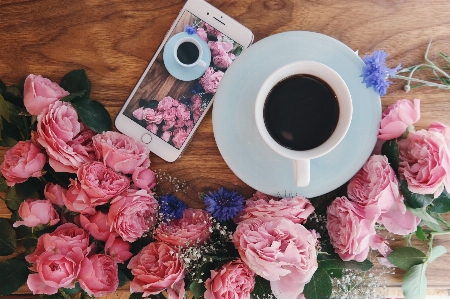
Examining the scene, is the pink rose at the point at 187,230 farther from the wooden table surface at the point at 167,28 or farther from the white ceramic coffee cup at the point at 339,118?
the white ceramic coffee cup at the point at 339,118

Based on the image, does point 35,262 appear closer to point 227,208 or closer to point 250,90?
point 227,208

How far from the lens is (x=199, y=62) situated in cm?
79

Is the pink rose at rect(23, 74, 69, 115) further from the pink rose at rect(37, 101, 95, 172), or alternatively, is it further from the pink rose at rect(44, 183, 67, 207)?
the pink rose at rect(44, 183, 67, 207)

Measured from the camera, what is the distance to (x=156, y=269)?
72cm

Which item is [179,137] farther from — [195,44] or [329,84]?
[329,84]

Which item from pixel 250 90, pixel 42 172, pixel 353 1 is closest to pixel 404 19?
pixel 353 1

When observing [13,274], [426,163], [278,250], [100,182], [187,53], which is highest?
[426,163]

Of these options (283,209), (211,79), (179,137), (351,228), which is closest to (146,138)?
(179,137)

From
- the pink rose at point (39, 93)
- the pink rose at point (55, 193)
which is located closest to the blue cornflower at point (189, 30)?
the pink rose at point (39, 93)

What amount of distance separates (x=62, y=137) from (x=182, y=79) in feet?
0.78

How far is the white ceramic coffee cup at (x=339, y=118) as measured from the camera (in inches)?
24.9

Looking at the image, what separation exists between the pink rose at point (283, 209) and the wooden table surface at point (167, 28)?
0.08 metres

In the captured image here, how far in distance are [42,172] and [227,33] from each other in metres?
0.42

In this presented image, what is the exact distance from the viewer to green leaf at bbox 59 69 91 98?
0.80 m
